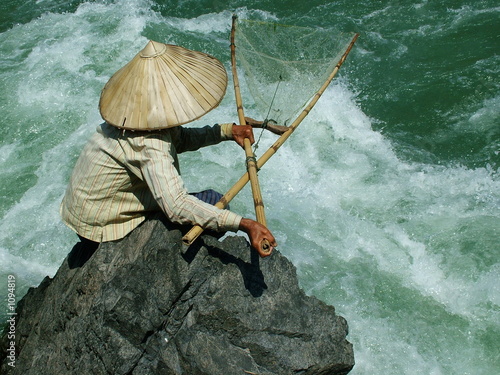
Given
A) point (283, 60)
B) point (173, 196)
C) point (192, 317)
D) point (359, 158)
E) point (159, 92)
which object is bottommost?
point (359, 158)

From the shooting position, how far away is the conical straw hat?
114 inches

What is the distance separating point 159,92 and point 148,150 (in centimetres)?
34

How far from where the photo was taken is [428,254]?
468 cm

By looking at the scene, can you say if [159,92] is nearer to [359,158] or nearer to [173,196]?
[173,196]

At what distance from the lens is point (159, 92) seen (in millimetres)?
2990

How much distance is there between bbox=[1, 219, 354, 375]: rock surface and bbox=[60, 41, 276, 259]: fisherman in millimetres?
192

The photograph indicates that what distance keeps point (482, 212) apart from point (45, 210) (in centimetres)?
379

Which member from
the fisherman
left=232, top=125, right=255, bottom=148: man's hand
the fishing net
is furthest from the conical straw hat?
the fishing net

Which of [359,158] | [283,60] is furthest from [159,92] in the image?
[359,158]

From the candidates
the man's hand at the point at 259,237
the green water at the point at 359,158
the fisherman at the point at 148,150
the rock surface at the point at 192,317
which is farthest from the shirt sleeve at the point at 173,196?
the green water at the point at 359,158

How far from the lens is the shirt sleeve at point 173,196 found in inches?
110

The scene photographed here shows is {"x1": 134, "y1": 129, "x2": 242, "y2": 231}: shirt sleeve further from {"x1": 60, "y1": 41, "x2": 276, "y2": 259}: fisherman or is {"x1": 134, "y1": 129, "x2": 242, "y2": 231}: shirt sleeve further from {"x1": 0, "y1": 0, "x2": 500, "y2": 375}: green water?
{"x1": 0, "y1": 0, "x2": 500, "y2": 375}: green water

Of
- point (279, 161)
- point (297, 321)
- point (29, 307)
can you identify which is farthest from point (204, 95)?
point (279, 161)

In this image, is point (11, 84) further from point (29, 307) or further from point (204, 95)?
point (204, 95)
